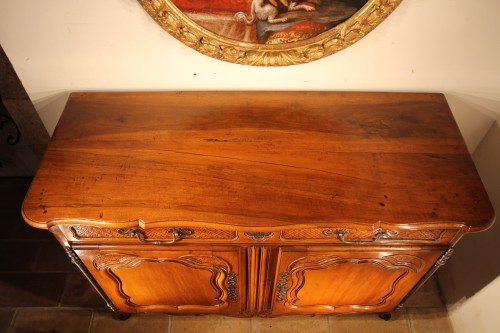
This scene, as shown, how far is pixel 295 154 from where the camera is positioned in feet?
3.64

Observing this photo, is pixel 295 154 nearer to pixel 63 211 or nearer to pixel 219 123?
pixel 219 123

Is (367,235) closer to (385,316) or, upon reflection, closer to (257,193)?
(257,193)

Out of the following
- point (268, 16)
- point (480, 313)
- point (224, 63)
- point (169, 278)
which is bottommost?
point (480, 313)

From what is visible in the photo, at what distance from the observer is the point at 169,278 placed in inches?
50.0

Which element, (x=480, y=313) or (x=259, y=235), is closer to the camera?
(x=259, y=235)

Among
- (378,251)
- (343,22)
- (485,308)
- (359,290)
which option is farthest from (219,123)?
(485,308)

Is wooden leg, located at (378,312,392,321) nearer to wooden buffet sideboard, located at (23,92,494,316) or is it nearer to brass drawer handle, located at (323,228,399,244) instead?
wooden buffet sideboard, located at (23,92,494,316)

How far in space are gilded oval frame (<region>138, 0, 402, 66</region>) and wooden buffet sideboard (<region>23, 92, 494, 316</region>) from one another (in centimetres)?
16

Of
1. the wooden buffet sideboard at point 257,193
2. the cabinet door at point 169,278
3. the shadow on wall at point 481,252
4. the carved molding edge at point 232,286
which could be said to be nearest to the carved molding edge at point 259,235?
the wooden buffet sideboard at point 257,193

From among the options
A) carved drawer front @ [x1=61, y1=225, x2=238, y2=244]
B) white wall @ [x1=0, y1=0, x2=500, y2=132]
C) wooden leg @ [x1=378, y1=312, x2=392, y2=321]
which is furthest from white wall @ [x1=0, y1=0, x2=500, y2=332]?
wooden leg @ [x1=378, y1=312, x2=392, y2=321]

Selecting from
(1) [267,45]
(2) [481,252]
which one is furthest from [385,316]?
(1) [267,45]

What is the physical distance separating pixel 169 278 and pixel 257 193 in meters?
0.52

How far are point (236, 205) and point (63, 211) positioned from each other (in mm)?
472

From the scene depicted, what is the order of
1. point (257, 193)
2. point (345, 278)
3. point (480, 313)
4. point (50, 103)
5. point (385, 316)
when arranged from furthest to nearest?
point (385, 316) < point (480, 313) < point (50, 103) < point (345, 278) < point (257, 193)
